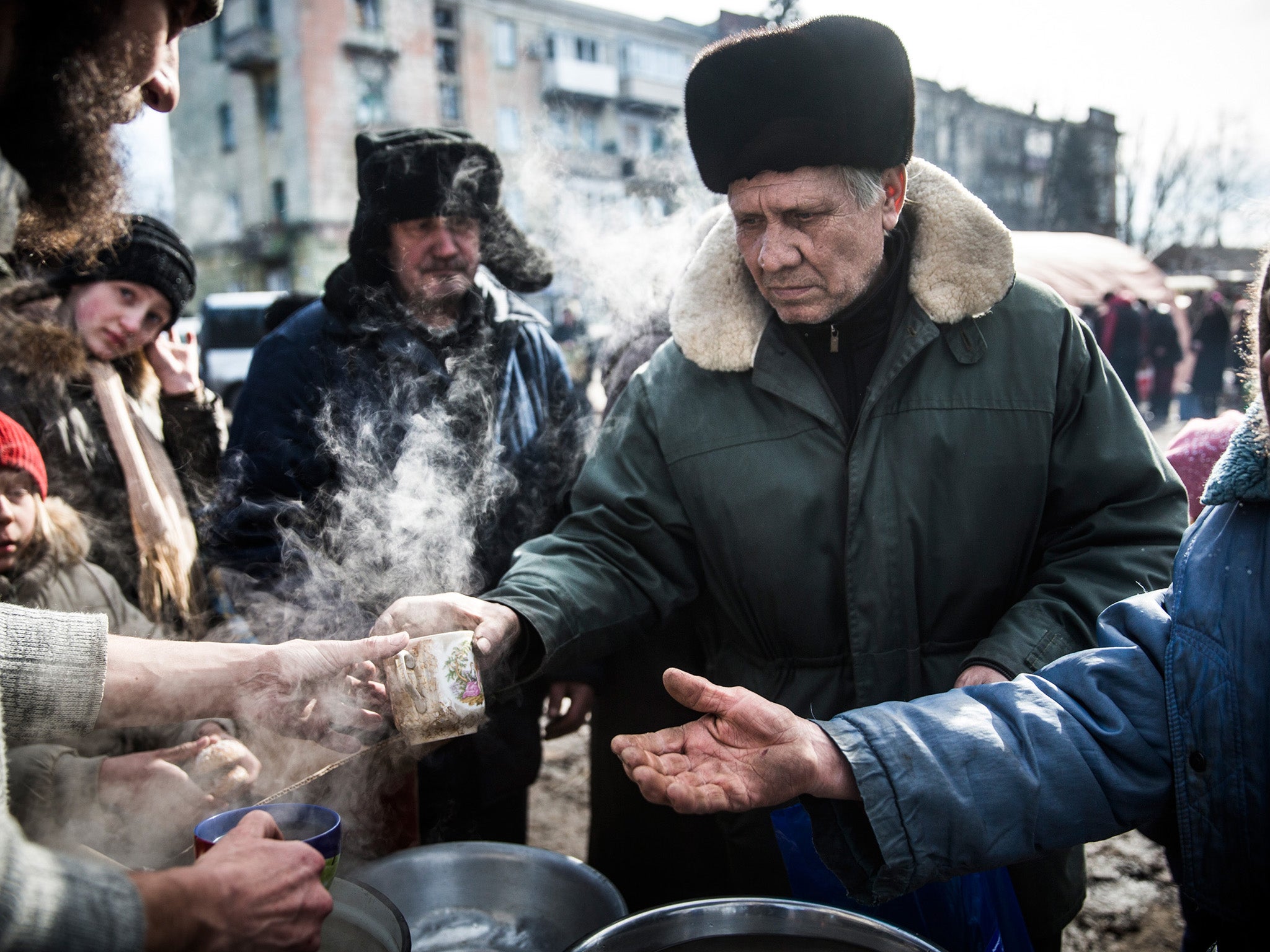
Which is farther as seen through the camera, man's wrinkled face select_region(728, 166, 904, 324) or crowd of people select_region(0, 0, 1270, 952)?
man's wrinkled face select_region(728, 166, 904, 324)

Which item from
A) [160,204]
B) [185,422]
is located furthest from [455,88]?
[185,422]

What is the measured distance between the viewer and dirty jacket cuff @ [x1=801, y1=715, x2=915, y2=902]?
1.44 m

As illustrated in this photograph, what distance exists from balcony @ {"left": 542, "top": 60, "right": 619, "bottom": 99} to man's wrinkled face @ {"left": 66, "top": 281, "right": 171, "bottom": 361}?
102 ft

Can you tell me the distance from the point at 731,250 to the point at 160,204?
17.4ft

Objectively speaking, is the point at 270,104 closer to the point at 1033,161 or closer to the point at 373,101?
the point at 373,101

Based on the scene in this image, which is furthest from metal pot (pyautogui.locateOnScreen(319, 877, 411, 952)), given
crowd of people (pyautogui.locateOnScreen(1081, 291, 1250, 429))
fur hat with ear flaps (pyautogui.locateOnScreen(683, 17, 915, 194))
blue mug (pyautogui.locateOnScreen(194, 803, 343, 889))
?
crowd of people (pyautogui.locateOnScreen(1081, 291, 1250, 429))

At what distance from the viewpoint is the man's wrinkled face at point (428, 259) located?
307 cm

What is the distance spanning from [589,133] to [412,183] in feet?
104

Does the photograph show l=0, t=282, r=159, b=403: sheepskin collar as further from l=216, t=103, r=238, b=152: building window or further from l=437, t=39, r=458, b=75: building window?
l=216, t=103, r=238, b=152: building window

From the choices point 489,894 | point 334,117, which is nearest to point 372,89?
point 334,117

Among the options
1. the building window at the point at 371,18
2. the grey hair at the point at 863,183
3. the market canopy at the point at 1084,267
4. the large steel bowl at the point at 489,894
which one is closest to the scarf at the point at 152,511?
the large steel bowl at the point at 489,894

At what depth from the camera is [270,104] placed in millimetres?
25500

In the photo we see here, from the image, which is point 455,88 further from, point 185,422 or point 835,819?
point 835,819

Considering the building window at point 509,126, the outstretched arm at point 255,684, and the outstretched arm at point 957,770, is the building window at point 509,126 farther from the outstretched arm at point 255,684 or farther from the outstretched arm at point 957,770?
the outstretched arm at point 957,770
